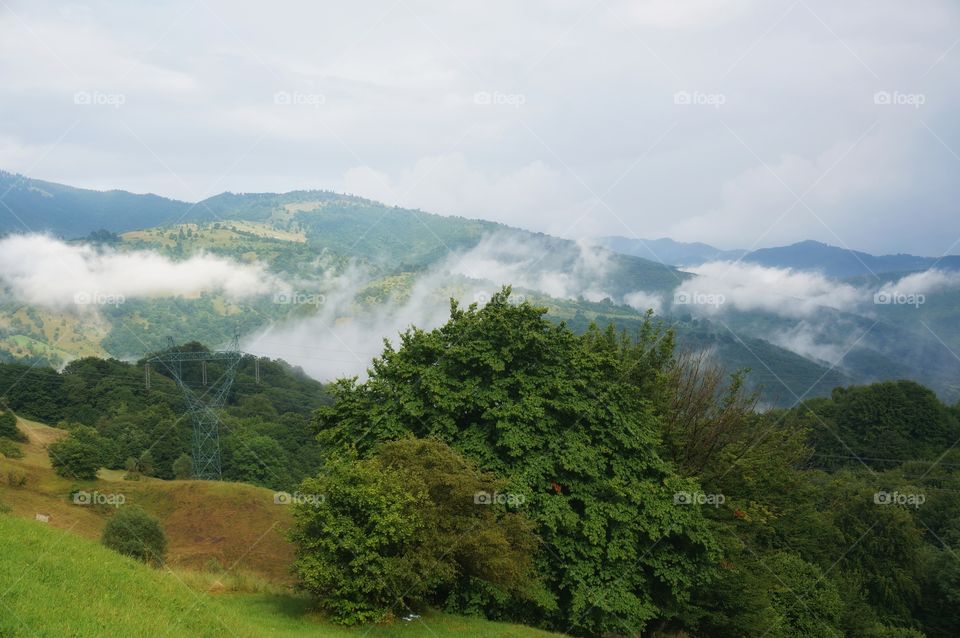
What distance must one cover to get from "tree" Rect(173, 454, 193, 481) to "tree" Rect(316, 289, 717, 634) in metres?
66.1

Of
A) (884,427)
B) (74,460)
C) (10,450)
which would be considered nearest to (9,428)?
(10,450)

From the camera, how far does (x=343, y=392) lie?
30.6 metres

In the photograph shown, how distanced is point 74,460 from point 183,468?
2913cm

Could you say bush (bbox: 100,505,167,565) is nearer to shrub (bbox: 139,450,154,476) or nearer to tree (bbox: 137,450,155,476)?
tree (bbox: 137,450,155,476)

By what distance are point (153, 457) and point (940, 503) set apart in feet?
290

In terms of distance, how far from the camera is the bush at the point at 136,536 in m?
32.0

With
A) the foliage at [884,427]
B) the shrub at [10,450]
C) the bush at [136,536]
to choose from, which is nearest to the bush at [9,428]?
the shrub at [10,450]

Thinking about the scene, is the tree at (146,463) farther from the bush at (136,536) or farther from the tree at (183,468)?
the bush at (136,536)

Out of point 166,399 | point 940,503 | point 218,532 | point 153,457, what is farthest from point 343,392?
Result: point 166,399

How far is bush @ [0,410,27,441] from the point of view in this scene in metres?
73.1

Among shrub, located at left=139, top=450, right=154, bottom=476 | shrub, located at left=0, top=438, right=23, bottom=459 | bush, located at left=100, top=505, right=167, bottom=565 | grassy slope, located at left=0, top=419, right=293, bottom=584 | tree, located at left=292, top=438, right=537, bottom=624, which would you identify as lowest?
shrub, located at left=139, top=450, right=154, bottom=476

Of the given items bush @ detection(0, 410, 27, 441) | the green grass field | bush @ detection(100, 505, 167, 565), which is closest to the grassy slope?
bush @ detection(100, 505, 167, 565)

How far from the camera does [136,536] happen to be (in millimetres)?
33312

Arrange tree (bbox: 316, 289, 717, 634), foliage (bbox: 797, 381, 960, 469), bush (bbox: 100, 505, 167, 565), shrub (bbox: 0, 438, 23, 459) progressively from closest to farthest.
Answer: tree (bbox: 316, 289, 717, 634), bush (bbox: 100, 505, 167, 565), shrub (bbox: 0, 438, 23, 459), foliage (bbox: 797, 381, 960, 469)
